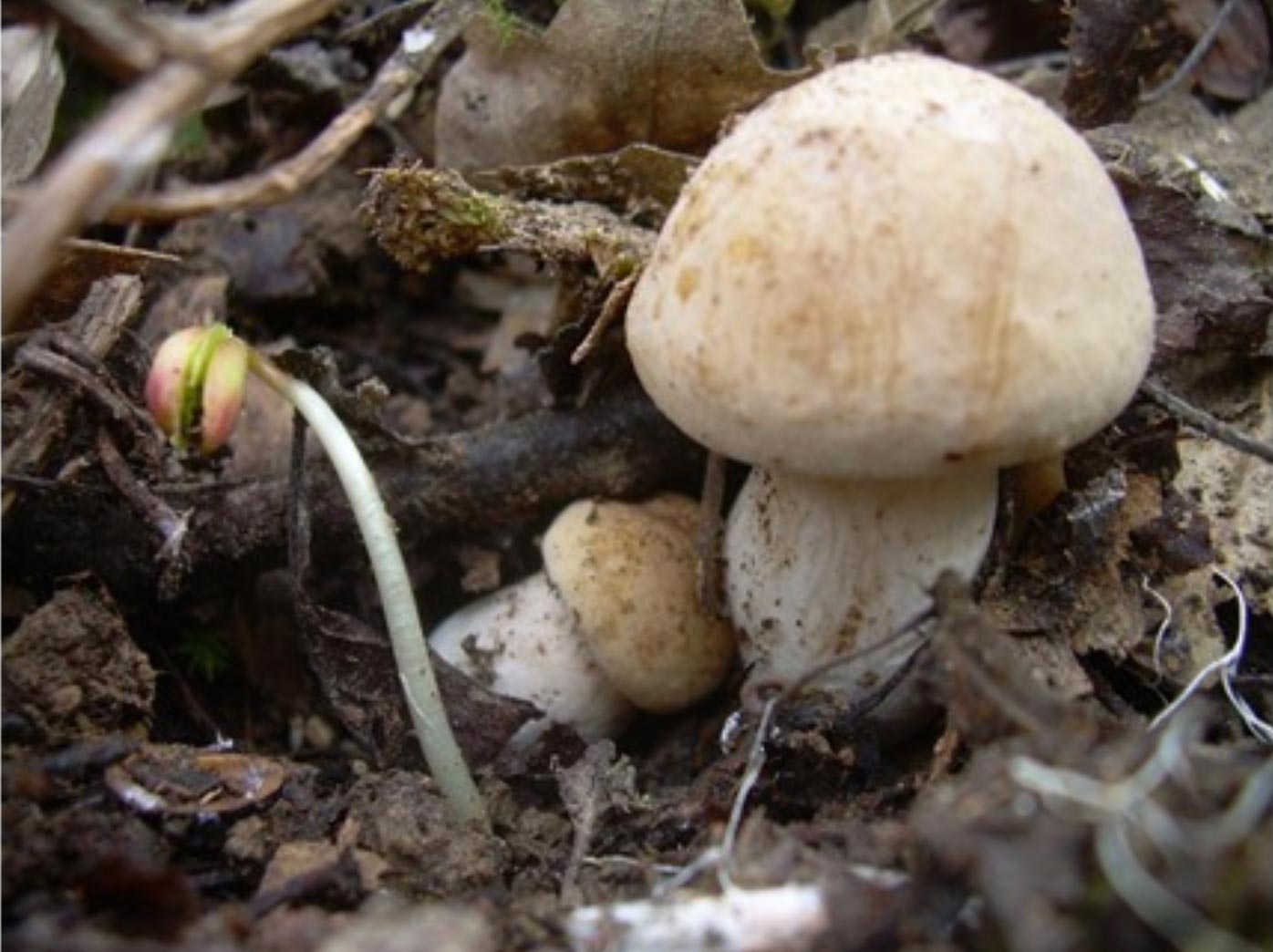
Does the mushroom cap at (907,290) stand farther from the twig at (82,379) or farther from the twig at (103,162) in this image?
the twig at (82,379)

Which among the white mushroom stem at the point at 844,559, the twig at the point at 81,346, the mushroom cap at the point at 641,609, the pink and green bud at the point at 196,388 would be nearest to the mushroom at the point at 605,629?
the mushroom cap at the point at 641,609

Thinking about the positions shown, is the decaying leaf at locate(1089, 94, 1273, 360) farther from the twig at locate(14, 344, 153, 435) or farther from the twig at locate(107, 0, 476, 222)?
the twig at locate(14, 344, 153, 435)

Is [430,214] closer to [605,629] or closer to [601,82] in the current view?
[601,82]

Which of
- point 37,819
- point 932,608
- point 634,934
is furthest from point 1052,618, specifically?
point 37,819

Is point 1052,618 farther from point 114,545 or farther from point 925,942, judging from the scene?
point 114,545

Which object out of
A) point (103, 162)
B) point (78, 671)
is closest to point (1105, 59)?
point (103, 162)
